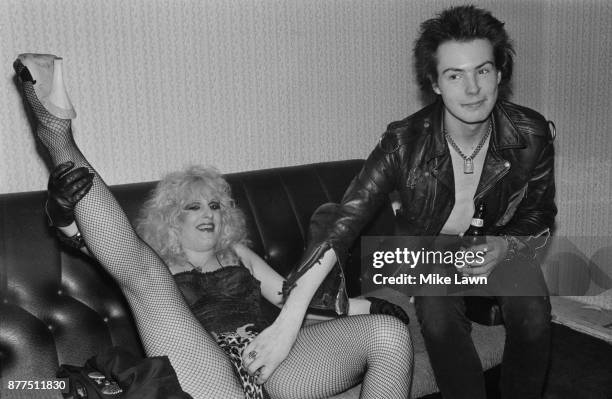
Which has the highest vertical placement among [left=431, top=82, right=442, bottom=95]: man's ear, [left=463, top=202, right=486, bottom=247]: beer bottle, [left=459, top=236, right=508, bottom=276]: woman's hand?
[left=431, top=82, right=442, bottom=95]: man's ear

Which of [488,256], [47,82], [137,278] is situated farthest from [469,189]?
[47,82]

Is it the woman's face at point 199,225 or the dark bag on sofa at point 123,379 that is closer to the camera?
the dark bag on sofa at point 123,379

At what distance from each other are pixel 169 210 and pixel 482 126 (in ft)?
3.76

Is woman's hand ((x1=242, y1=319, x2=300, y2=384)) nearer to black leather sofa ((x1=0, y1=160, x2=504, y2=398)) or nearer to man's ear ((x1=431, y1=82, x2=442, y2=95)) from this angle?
black leather sofa ((x1=0, y1=160, x2=504, y2=398))

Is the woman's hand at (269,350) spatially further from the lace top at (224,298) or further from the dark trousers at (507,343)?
the dark trousers at (507,343)

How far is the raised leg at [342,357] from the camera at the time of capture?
1.73 meters

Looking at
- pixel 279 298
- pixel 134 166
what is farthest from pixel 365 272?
pixel 134 166

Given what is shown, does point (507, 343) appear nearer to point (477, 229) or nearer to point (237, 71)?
point (477, 229)

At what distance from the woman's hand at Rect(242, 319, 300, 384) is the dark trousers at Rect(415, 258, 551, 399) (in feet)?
1.52

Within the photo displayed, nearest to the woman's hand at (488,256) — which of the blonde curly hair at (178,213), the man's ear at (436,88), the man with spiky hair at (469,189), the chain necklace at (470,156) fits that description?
the man with spiky hair at (469,189)

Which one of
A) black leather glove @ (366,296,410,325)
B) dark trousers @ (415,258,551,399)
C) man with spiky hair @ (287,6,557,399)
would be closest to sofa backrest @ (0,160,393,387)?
man with spiky hair @ (287,6,557,399)

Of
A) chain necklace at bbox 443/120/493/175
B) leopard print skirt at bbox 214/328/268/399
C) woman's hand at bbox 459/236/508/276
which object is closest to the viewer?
leopard print skirt at bbox 214/328/268/399

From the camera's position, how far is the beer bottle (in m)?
2.08

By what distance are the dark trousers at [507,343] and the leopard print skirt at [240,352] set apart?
552 millimetres
